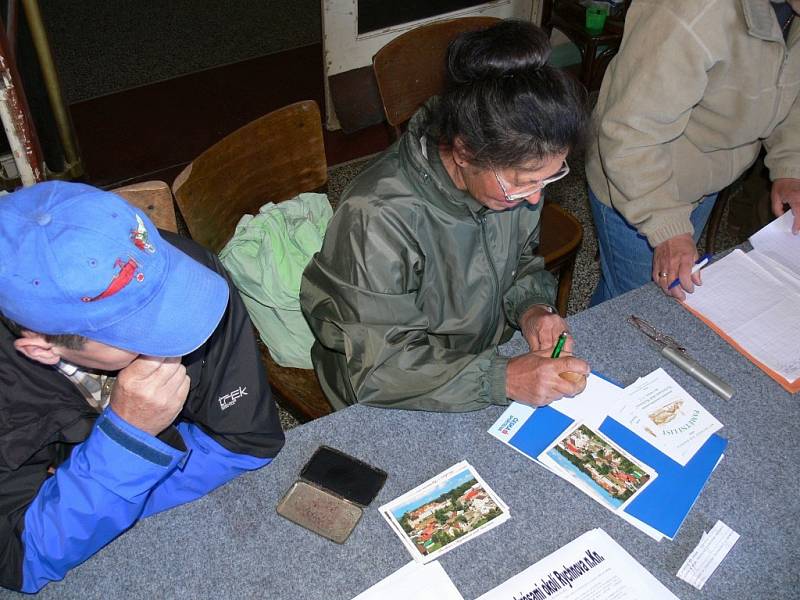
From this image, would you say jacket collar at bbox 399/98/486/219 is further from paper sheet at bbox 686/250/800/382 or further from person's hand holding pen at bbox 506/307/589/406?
paper sheet at bbox 686/250/800/382

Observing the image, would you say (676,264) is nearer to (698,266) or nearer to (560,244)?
(698,266)

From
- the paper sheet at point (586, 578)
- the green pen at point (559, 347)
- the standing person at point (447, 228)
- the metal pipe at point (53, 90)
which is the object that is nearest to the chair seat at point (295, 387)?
the standing person at point (447, 228)

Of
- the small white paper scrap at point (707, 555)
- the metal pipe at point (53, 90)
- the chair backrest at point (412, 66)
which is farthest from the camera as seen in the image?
the metal pipe at point (53, 90)

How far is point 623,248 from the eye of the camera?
1.94 m

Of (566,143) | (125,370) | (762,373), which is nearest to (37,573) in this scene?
(125,370)

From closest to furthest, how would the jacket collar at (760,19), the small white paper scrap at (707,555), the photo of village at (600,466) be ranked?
the small white paper scrap at (707,555)
the photo of village at (600,466)
the jacket collar at (760,19)

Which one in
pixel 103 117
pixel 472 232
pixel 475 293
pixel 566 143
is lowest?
pixel 103 117

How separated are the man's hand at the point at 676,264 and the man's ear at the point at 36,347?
128 centimetres

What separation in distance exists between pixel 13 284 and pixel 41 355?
13cm

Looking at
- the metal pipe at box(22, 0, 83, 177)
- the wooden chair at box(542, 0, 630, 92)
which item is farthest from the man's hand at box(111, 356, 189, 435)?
the wooden chair at box(542, 0, 630, 92)

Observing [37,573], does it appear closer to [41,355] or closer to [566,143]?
[41,355]

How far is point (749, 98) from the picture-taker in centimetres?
164

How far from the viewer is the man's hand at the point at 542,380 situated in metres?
1.33

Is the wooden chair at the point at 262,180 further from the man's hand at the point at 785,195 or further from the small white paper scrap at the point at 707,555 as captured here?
the man's hand at the point at 785,195
